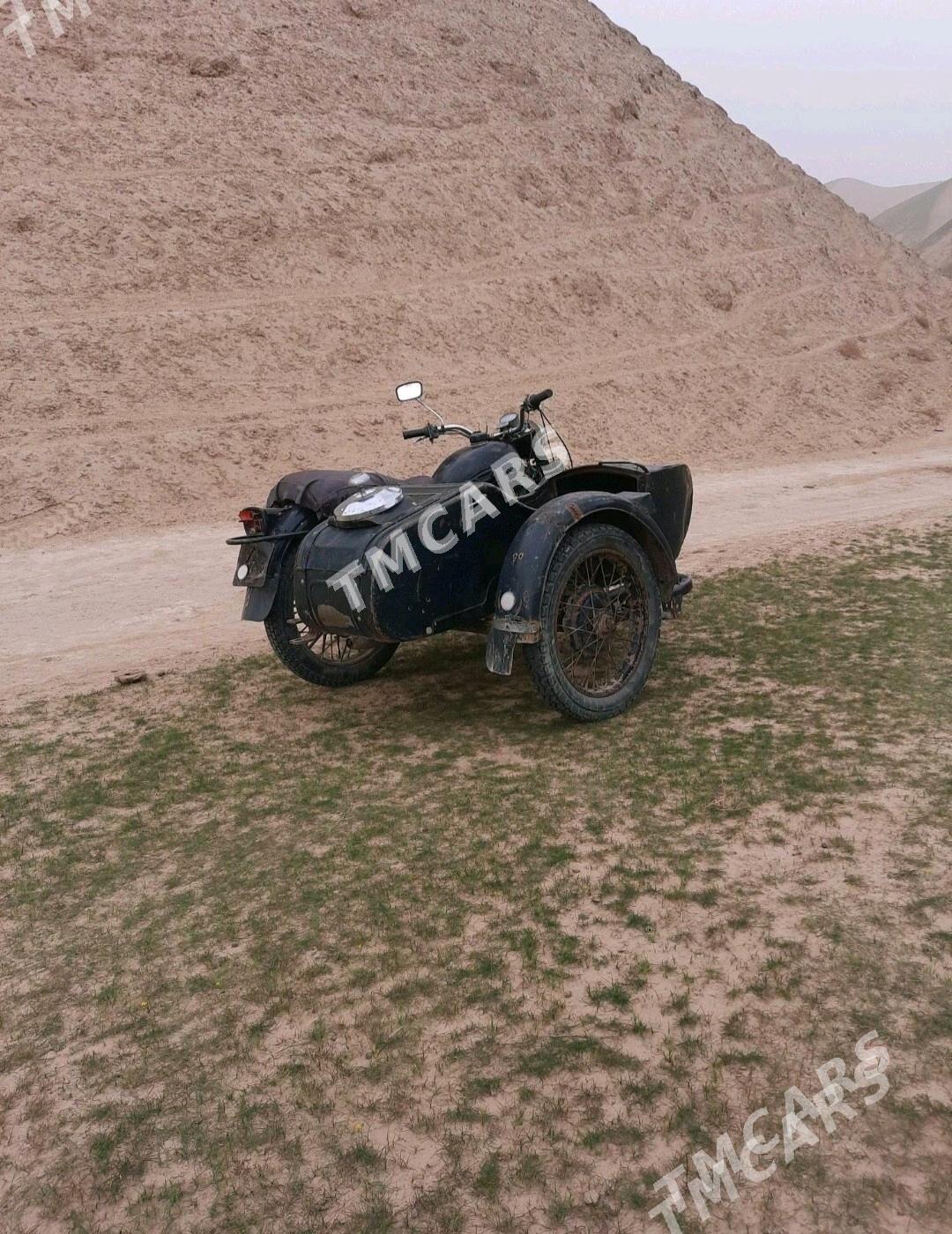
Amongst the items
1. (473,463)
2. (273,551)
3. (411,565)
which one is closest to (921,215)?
(473,463)

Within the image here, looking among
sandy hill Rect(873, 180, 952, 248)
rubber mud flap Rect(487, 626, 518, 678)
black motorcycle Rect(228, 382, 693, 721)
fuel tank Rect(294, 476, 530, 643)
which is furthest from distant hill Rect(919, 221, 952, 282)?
rubber mud flap Rect(487, 626, 518, 678)

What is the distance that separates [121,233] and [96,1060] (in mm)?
15800

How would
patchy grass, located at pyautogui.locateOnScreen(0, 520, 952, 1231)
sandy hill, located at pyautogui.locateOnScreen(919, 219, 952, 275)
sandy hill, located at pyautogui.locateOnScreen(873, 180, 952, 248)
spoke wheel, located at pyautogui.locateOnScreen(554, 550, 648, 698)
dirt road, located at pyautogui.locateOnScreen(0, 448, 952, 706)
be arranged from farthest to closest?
sandy hill, located at pyautogui.locateOnScreen(873, 180, 952, 248), sandy hill, located at pyautogui.locateOnScreen(919, 219, 952, 275), dirt road, located at pyautogui.locateOnScreen(0, 448, 952, 706), spoke wheel, located at pyautogui.locateOnScreen(554, 550, 648, 698), patchy grass, located at pyautogui.locateOnScreen(0, 520, 952, 1231)

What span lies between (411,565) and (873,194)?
18648 cm

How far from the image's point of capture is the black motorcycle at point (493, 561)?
442 cm

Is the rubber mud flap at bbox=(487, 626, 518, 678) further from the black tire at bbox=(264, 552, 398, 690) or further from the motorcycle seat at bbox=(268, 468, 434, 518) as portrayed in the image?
the motorcycle seat at bbox=(268, 468, 434, 518)

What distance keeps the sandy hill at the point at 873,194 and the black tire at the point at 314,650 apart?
159341mm

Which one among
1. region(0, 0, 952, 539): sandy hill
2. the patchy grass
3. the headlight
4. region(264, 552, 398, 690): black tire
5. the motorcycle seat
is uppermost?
region(0, 0, 952, 539): sandy hill

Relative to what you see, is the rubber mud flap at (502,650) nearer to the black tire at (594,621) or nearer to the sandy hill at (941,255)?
the black tire at (594,621)

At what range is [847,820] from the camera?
A: 3.51 meters

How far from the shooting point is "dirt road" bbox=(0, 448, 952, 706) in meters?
6.65

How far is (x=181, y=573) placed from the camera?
952 cm

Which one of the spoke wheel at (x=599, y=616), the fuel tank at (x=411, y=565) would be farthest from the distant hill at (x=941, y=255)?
the fuel tank at (x=411, y=565)

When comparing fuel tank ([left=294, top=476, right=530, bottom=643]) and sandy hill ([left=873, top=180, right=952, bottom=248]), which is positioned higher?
sandy hill ([left=873, top=180, right=952, bottom=248])
